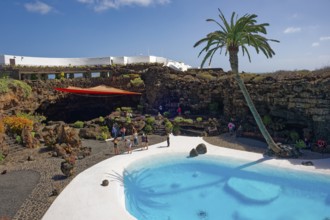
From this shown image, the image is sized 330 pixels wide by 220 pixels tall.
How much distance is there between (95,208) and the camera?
12469 millimetres

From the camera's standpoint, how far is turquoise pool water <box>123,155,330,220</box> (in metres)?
12.7

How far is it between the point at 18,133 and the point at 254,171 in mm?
19127

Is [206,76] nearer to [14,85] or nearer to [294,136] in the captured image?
[294,136]

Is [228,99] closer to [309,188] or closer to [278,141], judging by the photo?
[278,141]

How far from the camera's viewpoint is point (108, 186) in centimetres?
1494

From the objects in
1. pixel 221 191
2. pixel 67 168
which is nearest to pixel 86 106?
pixel 67 168

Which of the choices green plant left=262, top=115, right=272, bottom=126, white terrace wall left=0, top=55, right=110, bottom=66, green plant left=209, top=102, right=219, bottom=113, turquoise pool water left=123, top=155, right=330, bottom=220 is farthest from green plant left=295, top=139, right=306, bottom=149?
white terrace wall left=0, top=55, right=110, bottom=66

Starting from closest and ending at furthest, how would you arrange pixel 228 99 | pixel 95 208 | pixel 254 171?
pixel 95 208 → pixel 254 171 → pixel 228 99

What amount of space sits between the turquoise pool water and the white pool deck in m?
0.71

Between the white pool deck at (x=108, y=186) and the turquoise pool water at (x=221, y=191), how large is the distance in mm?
714

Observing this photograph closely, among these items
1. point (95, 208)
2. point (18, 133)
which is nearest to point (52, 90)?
point (18, 133)

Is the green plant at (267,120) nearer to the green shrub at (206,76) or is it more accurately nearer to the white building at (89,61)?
the green shrub at (206,76)

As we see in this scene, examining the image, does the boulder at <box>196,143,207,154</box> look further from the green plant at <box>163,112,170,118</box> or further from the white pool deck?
the green plant at <box>163,112,170,118</box>

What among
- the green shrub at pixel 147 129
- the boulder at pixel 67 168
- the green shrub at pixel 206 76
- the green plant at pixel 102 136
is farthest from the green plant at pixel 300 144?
the boulder at pixel 67 168
